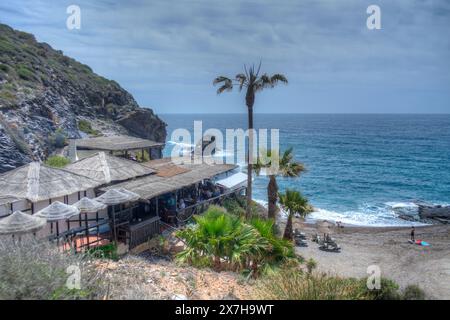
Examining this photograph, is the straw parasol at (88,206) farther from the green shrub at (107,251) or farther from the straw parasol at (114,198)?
the green shrub at (107,251)

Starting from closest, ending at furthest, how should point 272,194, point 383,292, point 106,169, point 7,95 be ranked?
point 383,292 → point 106,169 → point 272,194 → point 7,95

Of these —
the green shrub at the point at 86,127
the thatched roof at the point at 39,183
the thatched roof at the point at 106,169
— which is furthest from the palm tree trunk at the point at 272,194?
the green shrub at the point at 86,127

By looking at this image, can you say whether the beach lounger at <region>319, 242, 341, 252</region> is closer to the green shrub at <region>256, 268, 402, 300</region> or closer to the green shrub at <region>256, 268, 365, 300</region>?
the green shrub at <region>256, 268, 402, 300</region>

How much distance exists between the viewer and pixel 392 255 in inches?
1001

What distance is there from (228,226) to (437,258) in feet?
64.2

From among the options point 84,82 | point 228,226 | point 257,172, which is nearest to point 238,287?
point 228,226

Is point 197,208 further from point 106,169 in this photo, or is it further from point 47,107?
point 47,107

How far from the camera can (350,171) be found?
66625 millimetres

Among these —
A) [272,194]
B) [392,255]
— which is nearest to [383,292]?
[272,194]

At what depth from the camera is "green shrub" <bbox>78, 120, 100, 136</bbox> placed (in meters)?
43.1

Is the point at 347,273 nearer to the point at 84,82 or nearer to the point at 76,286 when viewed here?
the point at 76,286

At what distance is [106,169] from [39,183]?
3.87 metres

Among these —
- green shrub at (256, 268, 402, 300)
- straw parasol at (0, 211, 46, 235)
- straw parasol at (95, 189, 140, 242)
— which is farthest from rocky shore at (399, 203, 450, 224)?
straw parasol at (0, 211, 46, 235)

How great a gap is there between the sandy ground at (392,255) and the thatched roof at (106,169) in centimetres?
1148
